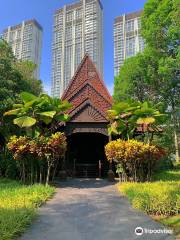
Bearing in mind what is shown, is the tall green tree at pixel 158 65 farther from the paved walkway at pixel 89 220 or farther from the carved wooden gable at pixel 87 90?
the paved walkway at pixel 89 220

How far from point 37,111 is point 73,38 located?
28184 mm

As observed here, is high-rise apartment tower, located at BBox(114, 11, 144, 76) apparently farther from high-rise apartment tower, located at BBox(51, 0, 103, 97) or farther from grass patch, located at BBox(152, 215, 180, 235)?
grass patch, located at BBox(152, 215, 180, 235)

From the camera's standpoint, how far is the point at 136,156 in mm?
14297

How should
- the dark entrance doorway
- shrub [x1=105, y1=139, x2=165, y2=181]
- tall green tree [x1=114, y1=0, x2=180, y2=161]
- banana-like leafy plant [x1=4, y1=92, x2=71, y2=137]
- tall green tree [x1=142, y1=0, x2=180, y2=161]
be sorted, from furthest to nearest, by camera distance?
tall green tree [x1=114, y1=0, x2=180, y2=161] → tall green tree [x1=142, y1=0, x2=180, y2=161] → the dark entrance doorway → banana-like leafy plant [x1=4, y1=92, x2=71, y2=137] → shrub [x1=105, y1=139, x2=165, y2=181]

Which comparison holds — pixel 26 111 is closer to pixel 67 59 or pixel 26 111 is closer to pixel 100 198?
pixel 100 198

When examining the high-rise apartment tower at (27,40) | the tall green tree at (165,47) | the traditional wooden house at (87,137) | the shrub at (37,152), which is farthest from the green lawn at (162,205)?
the high-rise apartment tower at (27,40)

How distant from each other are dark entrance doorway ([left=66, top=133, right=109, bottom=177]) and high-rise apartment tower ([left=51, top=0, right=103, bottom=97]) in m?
17.8

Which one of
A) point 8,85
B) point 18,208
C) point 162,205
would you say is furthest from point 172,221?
point 8,85

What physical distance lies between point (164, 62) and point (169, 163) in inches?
313

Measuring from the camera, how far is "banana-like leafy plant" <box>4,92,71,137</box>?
14.8 m

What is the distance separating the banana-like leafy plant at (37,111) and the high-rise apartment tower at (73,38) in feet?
73.8

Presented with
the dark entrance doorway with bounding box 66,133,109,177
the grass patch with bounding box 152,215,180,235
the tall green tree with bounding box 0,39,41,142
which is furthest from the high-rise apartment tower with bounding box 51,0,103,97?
the grass patch with bounding box 152,215,180,235

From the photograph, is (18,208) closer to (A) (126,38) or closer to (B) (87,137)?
(B) (87,137)

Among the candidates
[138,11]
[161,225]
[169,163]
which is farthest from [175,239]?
[138,11]
